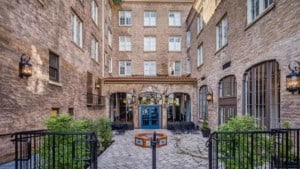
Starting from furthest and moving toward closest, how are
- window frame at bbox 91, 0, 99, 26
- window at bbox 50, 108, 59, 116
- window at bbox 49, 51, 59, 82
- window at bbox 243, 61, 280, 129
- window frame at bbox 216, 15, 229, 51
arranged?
window frame at bbox 91, 0, 99, 26
window frame at bbox 216, 15, 229, 51
window at bbox 50, 108, 59, 116
window at bbox 49, 51, 59, 82
window at bbox 243, 61, 280, 129

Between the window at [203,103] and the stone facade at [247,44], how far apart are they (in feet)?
1.82

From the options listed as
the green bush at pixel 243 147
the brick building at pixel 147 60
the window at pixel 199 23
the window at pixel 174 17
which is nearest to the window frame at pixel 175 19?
the window at pixel 174 17

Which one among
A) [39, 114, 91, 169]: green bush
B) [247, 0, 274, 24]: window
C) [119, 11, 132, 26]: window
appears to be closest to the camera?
[39, 114, 91, 169]: green bush

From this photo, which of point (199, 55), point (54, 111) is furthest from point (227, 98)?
point (54, 111)

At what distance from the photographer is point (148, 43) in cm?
2658

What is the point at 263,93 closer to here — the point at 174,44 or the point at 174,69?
the point at 174,69

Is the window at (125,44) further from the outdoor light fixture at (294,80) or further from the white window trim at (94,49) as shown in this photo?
the outdoor light fixture at (294,80)

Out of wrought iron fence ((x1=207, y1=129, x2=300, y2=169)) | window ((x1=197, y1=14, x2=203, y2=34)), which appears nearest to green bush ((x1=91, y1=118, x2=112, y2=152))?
wrought iron fence ((x1=207, y1=129, x2=300, y2=169))

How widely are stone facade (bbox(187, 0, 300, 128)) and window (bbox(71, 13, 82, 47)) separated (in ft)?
27.2

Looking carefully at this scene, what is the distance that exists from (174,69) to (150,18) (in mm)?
6100

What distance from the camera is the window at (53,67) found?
10.9 m

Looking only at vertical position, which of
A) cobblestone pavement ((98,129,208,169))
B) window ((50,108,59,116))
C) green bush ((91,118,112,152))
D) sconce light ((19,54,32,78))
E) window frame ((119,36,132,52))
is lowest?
cobblestone pavement ((98,129,208,169))

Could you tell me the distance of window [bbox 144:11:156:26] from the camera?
26578mm

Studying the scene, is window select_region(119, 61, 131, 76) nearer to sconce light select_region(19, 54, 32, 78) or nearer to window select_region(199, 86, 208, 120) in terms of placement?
window select_region(199, 86, 208, 120)
